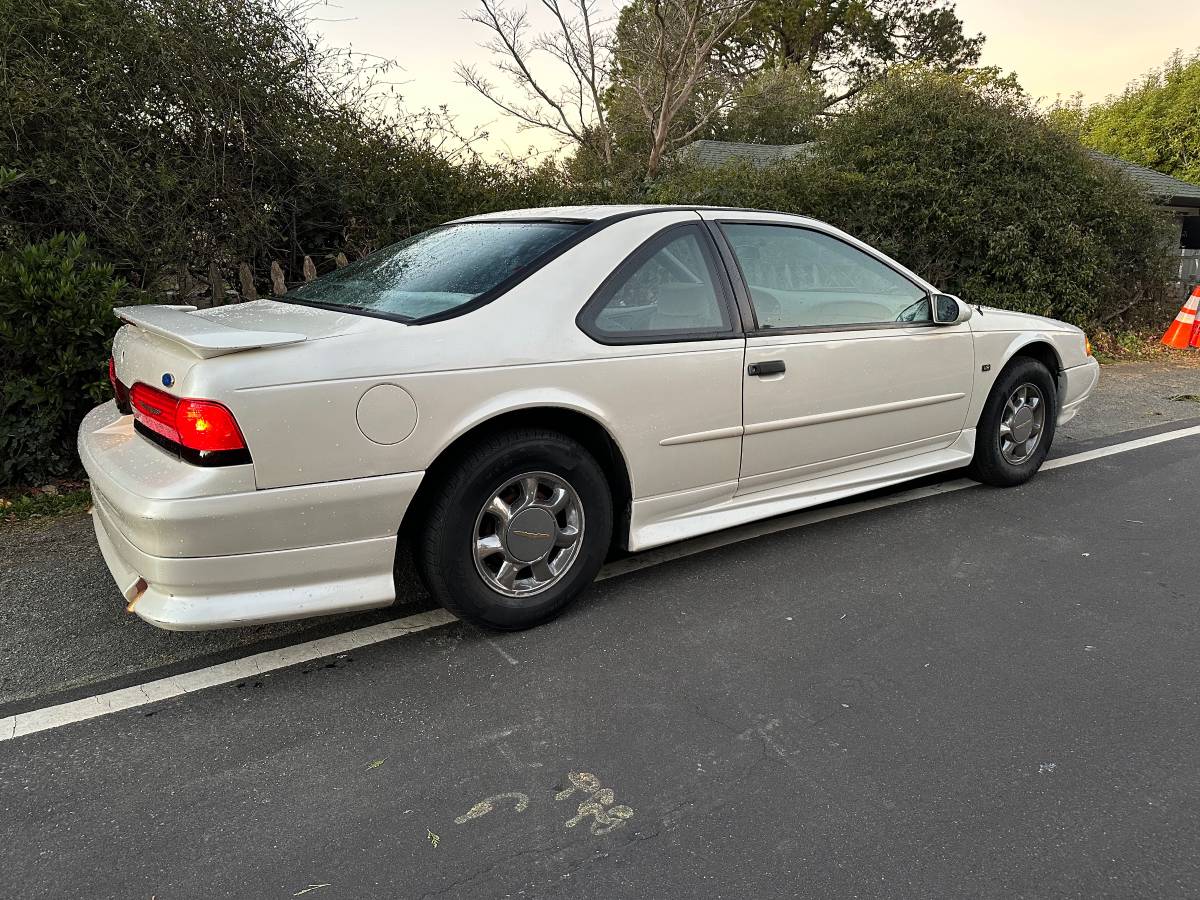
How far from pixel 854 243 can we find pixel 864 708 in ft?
7.97

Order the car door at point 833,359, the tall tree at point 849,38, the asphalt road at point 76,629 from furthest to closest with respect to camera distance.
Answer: the tall tree at point 849,38
the car door at point 833,359
the asphalt road at point 76,629

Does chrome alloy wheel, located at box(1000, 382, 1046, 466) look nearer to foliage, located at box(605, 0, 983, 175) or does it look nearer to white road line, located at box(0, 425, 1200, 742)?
white road line, located at box(0, 425, 1200, 742)

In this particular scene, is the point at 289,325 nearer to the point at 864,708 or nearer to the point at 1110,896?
the point at 864,708

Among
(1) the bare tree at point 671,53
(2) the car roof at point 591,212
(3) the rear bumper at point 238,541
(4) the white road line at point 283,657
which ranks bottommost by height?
(4) the white road line at point 283,657

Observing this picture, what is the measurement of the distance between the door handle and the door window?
16 centimetres

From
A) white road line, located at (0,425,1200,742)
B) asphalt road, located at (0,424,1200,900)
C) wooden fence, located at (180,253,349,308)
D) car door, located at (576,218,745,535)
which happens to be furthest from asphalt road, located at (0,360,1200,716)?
wooden fence, located at (180,253,349,308)

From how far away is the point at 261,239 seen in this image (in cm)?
655

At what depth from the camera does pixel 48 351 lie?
4559 mm

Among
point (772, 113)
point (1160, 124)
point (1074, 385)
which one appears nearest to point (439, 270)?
point (1074, 385)

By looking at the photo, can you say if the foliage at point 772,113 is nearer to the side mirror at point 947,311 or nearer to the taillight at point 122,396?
the side mirror at point 947,311

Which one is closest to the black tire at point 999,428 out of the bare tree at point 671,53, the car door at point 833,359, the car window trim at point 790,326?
the car door at point 833,359

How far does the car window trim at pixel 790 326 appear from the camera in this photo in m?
3.54

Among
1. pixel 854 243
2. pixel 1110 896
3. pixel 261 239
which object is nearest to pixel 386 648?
pixel 1110 896

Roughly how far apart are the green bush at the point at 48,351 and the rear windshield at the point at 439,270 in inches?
66.3
